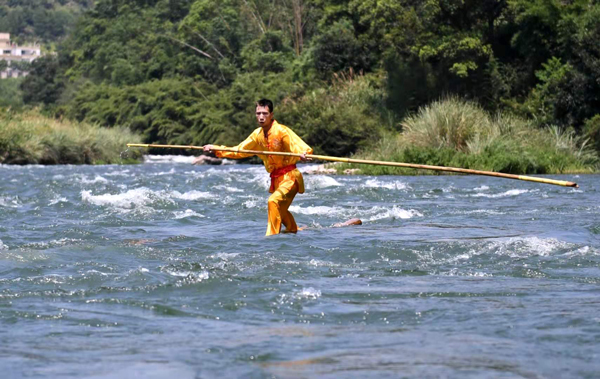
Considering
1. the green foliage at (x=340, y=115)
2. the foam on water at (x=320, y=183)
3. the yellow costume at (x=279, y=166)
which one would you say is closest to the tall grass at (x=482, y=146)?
the foam on water at (x=320, y=183)

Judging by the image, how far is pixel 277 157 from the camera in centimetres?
1189

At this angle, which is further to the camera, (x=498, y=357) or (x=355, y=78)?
(x=355, y=78)

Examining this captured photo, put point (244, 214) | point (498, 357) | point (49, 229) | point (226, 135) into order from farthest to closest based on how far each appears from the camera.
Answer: point (226, 135) < point (244, 214) < point (49, 229) < point (498, 357)

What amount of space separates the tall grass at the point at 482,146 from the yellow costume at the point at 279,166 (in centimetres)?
1593

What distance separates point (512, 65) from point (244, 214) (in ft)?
95.3

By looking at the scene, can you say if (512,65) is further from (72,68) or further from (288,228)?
(72,68)

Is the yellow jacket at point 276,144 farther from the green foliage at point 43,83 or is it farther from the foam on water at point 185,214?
the green foliage at point 43,83

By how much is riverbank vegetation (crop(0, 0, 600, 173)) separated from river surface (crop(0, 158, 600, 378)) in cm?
1625

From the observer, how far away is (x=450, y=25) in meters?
41.5

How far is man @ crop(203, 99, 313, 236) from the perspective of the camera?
11.7 meters

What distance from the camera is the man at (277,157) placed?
11680mm

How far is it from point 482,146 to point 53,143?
67.1 feet

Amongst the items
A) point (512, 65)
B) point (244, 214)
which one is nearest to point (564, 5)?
point (512, 65)

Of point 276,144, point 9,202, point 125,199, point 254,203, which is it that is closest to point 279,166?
point 276,144
